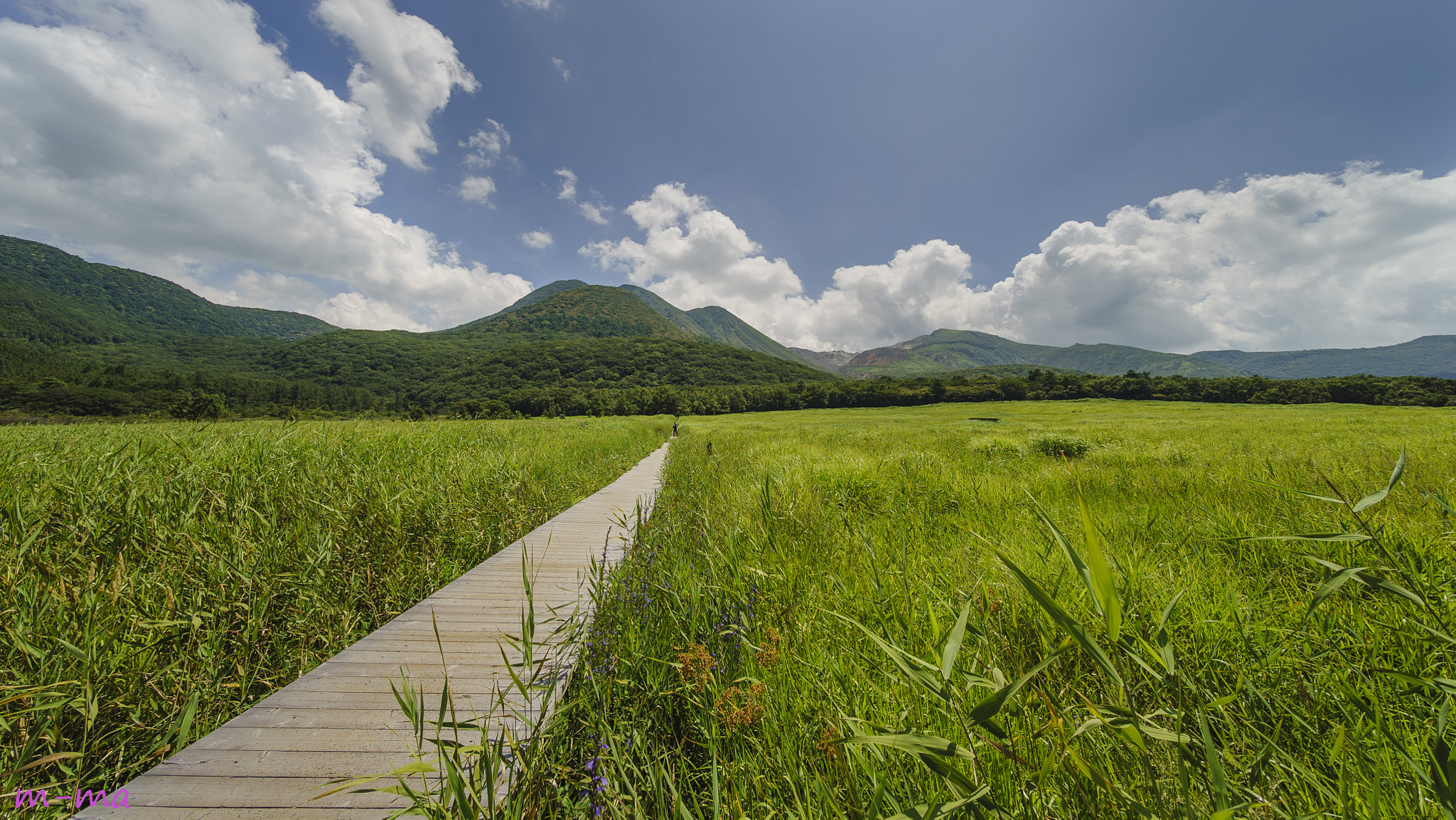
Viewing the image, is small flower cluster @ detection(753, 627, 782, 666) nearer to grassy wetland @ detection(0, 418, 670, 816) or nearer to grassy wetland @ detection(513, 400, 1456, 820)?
grassy wetland @ detection(513, 400, 1456, 820)

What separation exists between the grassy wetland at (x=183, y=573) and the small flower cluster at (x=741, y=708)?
2.46 meters

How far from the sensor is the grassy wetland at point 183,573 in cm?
280

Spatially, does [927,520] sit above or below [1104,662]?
below

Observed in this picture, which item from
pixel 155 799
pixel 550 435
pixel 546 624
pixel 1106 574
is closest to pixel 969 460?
pixel 546 624

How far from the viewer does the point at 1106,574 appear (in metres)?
0.86

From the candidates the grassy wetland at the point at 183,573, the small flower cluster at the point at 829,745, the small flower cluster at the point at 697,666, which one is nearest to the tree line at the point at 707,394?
the grassy wetland at the point at 183,573

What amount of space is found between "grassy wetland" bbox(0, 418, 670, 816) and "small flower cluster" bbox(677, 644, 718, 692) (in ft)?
7.59

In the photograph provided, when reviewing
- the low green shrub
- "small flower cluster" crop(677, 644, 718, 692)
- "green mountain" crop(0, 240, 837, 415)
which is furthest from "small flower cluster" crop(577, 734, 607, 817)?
"green mountain" crop(0, 240, 837, 415)

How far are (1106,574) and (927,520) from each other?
12.5ft

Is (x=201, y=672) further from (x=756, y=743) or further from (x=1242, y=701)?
(x=1242, y=701)

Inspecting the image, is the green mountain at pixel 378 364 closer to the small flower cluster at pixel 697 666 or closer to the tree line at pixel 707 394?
the tree line at pixel 707 394

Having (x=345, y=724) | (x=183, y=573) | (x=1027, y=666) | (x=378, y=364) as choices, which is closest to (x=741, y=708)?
(x=1027, y=666)

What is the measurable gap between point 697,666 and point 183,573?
389 cm

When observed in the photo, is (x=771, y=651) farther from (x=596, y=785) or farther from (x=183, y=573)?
(x=183, y=573)
